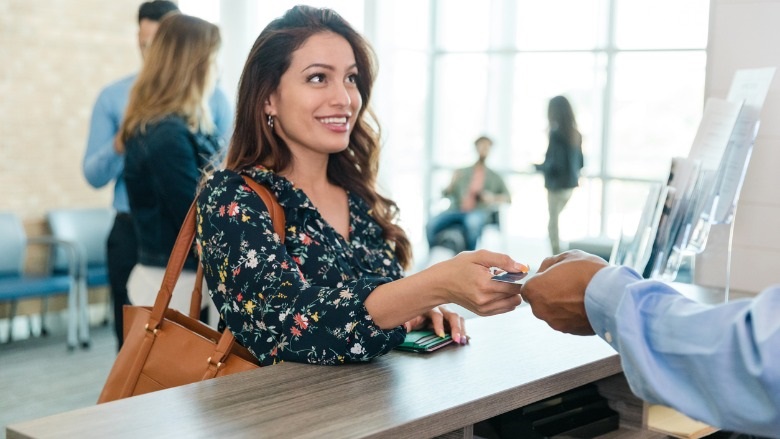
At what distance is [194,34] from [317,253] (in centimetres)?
173

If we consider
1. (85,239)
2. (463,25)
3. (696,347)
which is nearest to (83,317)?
(85,239)

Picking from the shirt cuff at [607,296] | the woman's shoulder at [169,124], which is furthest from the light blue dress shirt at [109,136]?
the shirt cuff at [607,296]

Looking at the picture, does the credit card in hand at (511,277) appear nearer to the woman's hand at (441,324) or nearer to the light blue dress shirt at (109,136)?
the woman's hand at (441,324)

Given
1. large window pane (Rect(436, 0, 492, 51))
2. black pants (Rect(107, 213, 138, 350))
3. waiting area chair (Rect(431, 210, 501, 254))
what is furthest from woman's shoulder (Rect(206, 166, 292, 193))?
large window pane (Rect(436, 0, 492, 51))

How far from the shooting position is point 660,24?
8.58 meters

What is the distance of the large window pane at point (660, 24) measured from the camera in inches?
330

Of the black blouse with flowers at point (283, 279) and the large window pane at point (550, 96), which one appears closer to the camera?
the black blouse with flowers at point (283, 279)

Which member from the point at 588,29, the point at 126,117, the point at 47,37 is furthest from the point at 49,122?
the point at 588,29

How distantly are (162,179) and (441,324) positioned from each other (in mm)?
1509

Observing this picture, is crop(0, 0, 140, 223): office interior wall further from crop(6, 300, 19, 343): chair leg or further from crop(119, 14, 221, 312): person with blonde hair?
crop(119, 14, 221, 312): person with blonde hair

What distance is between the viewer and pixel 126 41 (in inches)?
304

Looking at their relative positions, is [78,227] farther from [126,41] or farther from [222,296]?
[222,296]

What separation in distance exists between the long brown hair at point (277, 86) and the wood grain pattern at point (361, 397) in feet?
1.91

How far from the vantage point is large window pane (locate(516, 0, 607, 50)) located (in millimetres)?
9031
